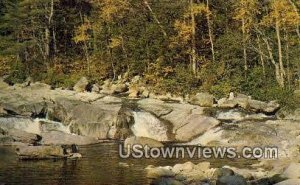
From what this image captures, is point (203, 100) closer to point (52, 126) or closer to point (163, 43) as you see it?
Answer: point (163, 43)

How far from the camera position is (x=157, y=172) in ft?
63.5

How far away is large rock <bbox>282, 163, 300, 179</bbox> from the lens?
674 inches

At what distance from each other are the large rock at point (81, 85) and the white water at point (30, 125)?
958cm

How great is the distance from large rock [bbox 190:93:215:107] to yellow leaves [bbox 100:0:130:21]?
12.1m

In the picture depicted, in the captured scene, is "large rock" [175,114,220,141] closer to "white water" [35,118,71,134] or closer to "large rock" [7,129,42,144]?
"white water" [35,118,71,134]

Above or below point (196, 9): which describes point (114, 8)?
above

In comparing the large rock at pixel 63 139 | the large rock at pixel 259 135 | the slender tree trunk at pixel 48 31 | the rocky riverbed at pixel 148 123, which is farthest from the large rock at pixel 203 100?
the slender tree trunk at pixel 48 31

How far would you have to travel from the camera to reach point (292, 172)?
57.1 feet

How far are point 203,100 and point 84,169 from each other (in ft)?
45.5

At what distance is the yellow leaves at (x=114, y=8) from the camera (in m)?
42.2

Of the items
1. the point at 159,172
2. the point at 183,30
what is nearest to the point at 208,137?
the point at 159,172

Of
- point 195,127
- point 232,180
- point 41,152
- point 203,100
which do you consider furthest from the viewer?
point 203,100

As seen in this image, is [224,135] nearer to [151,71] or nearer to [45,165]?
[45,165]

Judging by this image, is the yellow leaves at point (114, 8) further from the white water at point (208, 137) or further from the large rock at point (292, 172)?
the large rock at point (292, 172)
